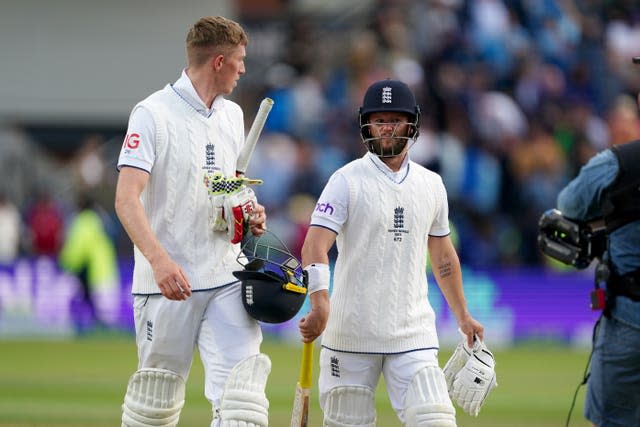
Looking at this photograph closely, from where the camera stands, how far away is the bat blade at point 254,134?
7.43 m

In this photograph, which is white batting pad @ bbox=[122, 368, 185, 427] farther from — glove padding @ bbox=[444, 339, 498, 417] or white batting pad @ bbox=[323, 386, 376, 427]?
glove padding @ bbox=[444, 339, 498, 417]

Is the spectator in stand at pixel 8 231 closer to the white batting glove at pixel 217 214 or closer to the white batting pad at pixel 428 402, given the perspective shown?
the white batting glove at pixel 217 214

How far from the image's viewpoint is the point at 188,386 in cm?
1445

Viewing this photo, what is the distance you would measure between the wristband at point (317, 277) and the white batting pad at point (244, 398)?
1.88ft

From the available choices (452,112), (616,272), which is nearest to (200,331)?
(616,272)

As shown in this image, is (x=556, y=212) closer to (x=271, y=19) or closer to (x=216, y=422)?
(x=216, y=422)

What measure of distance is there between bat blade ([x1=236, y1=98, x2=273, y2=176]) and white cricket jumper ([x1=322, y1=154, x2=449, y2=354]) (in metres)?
0.57

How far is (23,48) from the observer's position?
25.9m

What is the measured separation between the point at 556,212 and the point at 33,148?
739 inches

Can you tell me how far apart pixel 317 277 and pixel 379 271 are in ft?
1.21

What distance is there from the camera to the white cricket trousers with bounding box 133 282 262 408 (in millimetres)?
7184

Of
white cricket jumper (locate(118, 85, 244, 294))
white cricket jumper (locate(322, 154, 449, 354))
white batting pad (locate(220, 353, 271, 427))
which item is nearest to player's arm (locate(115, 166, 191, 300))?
white cricket jumper (locate(118, 85, 244, 294))

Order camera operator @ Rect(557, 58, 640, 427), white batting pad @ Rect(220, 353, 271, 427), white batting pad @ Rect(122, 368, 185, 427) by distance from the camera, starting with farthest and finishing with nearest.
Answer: white batting pad @ Rect(122, 368, 185, 427) → white batting pad @ Rect(220, 353, 271, 427) → camera operator @ Rect(557, 58, 640, 427)

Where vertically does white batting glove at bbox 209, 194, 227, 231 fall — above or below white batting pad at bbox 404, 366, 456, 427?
above
